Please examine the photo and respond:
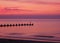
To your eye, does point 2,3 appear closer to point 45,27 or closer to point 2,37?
point 2,37

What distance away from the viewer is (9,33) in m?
4.02

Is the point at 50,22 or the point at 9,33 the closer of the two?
the point at 9,33

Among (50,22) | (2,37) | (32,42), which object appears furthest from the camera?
(50,22)

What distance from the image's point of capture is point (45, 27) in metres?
4.40

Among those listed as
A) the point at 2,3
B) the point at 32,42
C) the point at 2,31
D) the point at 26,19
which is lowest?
the point at 32,42

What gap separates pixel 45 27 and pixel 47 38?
0.63m

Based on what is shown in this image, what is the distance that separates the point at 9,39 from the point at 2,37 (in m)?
0.19

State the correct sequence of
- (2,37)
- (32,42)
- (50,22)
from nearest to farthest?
(32,42) → (2,37) → (50,22)

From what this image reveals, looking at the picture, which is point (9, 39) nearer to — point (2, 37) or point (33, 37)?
point (2, 37)

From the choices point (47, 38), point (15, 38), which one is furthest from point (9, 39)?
point (47, 38)

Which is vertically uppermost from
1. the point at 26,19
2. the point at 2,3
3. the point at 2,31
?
the point at 2,3

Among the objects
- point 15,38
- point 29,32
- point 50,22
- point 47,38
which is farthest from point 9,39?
point 50,22

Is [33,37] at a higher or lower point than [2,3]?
lower

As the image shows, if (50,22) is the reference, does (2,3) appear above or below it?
above
